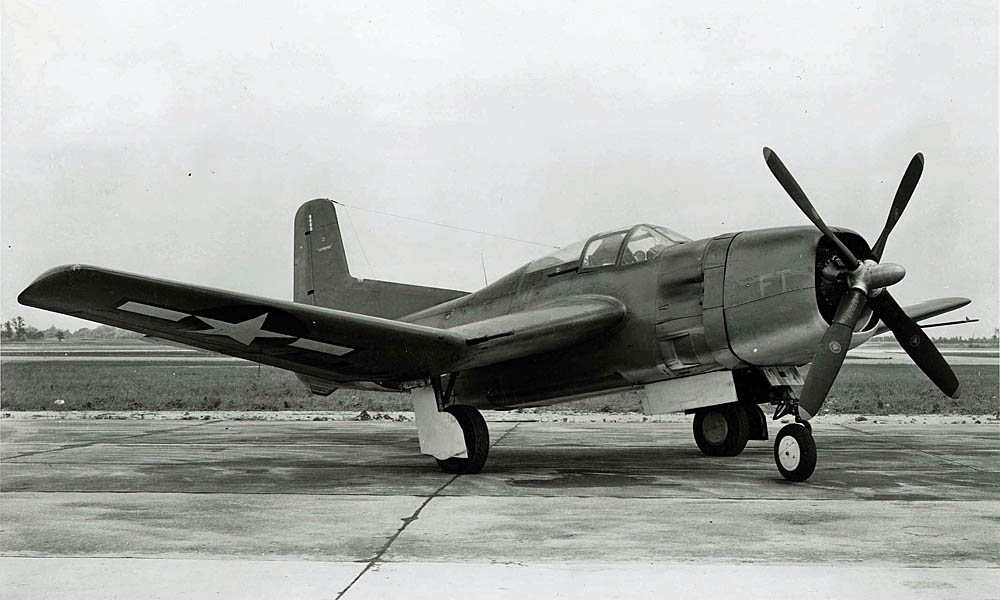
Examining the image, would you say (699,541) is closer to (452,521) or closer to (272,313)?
(452,521)

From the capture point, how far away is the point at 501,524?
6.09 meters

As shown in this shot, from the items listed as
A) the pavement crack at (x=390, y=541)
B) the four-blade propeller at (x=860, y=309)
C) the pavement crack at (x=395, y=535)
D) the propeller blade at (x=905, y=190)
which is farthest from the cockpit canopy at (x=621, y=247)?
the pavement crack at (x=390, y=541)

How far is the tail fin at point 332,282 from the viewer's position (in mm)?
13430

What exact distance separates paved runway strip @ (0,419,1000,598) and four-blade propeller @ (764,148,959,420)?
1042 mm

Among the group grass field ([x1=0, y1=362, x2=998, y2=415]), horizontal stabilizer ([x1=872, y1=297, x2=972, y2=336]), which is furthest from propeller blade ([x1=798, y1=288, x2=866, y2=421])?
grass field ([x1=0, y1=362, x2=998, y2=415])

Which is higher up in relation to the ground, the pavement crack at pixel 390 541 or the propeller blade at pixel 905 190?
the propeller blade at pixel 905 190

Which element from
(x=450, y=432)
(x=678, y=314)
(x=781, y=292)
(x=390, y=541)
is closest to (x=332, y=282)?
(x=450, y=432)

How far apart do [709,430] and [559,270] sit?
3.04 m

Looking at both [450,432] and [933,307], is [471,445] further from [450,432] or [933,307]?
[933,307]

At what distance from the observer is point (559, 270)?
10305mm

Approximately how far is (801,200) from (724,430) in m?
3.80

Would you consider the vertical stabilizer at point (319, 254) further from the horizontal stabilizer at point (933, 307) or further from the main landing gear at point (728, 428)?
the horizontal stabilizer at point (933, 307)

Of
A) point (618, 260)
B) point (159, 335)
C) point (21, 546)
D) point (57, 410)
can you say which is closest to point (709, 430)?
point (618, 260)

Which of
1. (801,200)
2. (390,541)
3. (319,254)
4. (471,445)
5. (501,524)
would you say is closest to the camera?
(390,541)
